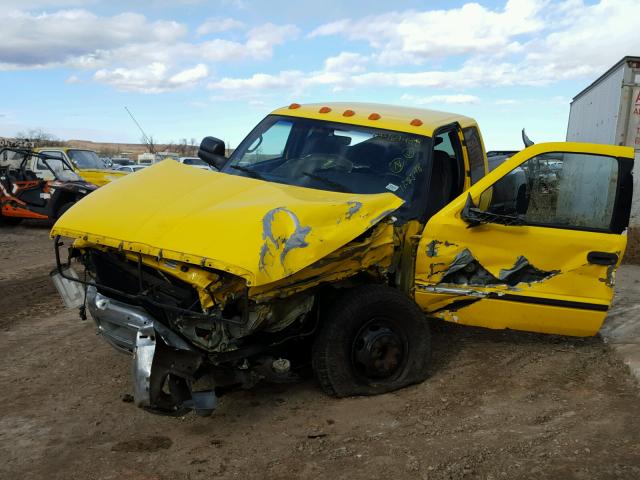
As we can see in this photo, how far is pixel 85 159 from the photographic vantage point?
1552 cm

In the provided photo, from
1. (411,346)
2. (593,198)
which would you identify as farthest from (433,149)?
(411,346)

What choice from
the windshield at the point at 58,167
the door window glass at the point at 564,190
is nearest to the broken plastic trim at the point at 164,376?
the door window glass at the point at 564,190

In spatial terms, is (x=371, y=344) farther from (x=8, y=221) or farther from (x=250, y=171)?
(x=8, y=221)

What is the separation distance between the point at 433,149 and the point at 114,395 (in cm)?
302

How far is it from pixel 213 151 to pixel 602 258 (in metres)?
3.37

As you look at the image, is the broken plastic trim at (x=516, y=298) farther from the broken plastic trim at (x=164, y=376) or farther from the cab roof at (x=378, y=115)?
the broken plastic trim at (x=164, y=376)

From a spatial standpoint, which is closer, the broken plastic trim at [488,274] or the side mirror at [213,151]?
the broken plastic trim at [488,274]

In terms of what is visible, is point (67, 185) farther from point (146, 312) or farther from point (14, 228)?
point (146, 312)

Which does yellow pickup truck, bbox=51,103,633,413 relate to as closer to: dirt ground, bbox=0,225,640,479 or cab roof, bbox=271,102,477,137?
cab roof, bbox=271,102,477,137

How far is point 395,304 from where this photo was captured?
164 inches

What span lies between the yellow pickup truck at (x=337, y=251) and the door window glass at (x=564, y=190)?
1 cm

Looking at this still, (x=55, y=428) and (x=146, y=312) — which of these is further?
(x=55, y=428)

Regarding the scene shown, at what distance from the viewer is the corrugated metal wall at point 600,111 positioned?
11.8 meters

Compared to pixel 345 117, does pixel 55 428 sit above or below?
below
